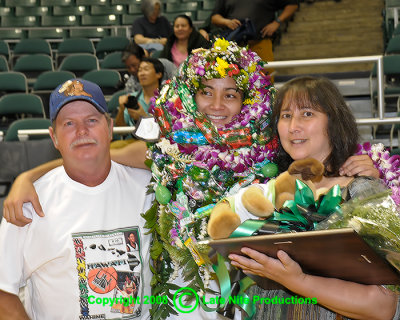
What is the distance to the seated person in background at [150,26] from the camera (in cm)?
810

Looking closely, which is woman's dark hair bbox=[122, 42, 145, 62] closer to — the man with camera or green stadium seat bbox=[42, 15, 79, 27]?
the man with camera

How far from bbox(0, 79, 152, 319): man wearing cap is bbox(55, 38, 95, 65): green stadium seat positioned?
7672 mm

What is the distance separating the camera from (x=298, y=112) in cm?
231

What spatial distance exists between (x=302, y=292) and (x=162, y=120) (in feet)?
3.55

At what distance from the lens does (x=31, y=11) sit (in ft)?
38.1

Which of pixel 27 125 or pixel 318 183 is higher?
pixel 318 183

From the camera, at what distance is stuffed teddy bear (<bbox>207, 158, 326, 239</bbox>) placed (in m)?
1.96

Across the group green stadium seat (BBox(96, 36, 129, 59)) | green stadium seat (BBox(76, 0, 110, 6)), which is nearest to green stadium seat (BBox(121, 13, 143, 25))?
green stadium seat (BBox(76, 0, 110, 6))

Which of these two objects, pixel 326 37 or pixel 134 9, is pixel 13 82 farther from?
pixel 326 37

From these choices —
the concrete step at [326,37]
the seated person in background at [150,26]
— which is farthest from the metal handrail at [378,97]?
the concrete step at [326,37]

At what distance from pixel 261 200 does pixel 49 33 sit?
32.0ft

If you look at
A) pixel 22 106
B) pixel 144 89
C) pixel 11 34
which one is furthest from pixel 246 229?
pixel 11 34

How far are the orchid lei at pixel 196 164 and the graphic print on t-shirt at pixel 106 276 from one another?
15 centimetres

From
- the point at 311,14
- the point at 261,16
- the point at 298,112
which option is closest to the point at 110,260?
the point at 298,112
